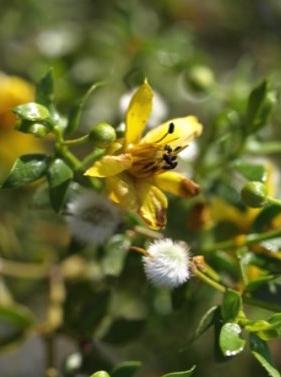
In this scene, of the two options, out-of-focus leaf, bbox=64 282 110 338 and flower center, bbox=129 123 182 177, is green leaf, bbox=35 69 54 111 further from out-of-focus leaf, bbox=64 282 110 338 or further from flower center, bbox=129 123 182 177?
out-of-focus leaf, bbox=64 282 110 338

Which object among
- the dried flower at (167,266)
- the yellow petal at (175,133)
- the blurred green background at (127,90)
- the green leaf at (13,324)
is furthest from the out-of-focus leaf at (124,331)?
the yellow petal at (175,133)

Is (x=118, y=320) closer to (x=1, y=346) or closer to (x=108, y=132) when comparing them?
(x=1, y=346)

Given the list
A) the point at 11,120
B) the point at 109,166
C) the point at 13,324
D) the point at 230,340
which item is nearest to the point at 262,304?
the point at 230,340

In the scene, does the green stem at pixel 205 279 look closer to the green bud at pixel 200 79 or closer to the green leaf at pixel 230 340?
the green leaf at pixel 230 340

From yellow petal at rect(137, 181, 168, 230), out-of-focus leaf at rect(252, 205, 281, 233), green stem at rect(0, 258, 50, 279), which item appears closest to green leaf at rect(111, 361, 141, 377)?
yellow petal at rect(137, 181, 168, 230)

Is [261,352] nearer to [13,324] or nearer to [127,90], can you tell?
[13,324]
